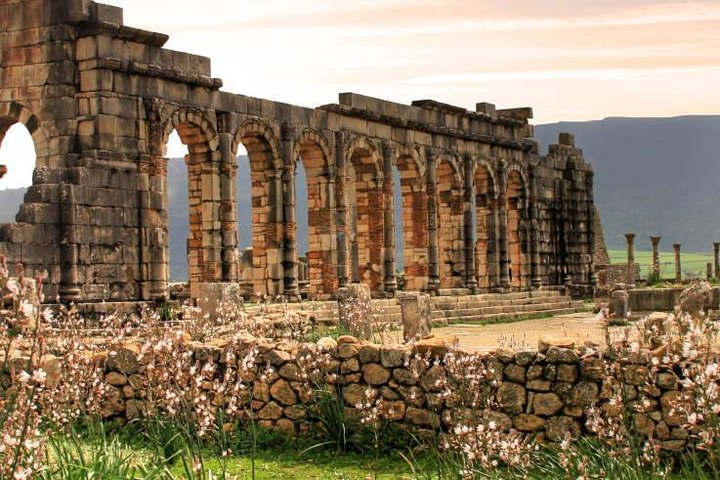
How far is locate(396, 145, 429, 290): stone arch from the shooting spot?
3291 centimetres

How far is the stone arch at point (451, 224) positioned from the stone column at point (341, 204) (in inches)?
245

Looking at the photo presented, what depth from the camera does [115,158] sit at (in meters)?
22.1

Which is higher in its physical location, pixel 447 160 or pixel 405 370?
pixel 447 160

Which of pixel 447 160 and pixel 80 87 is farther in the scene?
pixel 447 160

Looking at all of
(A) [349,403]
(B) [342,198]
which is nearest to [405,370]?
(A) [349,403]

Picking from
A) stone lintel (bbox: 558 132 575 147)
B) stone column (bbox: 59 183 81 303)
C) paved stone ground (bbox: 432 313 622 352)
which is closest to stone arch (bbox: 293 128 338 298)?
paved stone ground (bbox: 432 313 622 352)

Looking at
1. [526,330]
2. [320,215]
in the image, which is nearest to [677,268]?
[320,215]

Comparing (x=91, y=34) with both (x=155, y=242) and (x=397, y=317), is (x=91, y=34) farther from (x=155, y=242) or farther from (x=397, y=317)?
(x=397, y=317)

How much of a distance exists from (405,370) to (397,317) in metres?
14.9

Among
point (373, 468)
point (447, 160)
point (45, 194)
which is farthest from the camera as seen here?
point (447, 160)

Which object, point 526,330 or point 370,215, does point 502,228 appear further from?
point 526,330

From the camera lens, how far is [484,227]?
37.3 meters

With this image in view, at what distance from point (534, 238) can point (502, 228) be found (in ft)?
7.35

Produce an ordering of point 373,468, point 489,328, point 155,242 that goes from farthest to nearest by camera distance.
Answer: point 489,328, point 155,242, point 373,468
